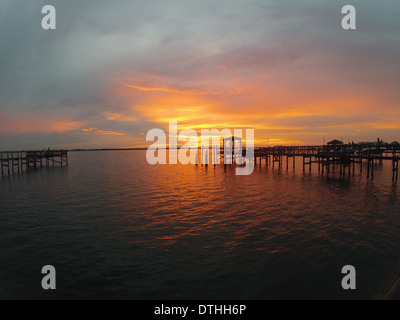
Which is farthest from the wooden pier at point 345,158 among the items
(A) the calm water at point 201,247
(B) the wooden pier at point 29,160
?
(B) the wooden pier at point 29,160

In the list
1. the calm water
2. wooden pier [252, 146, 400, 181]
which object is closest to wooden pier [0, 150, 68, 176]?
the calm water

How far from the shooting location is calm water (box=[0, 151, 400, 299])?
8484 millimetres

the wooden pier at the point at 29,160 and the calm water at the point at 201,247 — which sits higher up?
the wooden pier at the point at 29,160

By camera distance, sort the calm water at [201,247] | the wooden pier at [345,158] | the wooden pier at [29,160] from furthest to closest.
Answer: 1. the wooden pier at [29,160]
2. the wooden pier at [345,158]
3. the calm water at [201,247]

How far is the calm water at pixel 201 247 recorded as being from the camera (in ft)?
27.8

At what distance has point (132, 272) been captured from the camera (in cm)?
952

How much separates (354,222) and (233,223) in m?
7.87

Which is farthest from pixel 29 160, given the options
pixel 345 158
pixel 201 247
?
pixel 345 158

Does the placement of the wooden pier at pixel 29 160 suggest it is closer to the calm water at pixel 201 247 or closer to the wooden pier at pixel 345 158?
the calm water at pixel 201 247

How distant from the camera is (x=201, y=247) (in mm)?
11805

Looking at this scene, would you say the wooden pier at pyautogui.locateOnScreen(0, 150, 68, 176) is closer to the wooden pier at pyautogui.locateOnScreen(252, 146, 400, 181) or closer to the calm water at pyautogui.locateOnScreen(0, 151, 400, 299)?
the calm water at pyautogui.locateOnScreen(0, 151, 400, 299)
